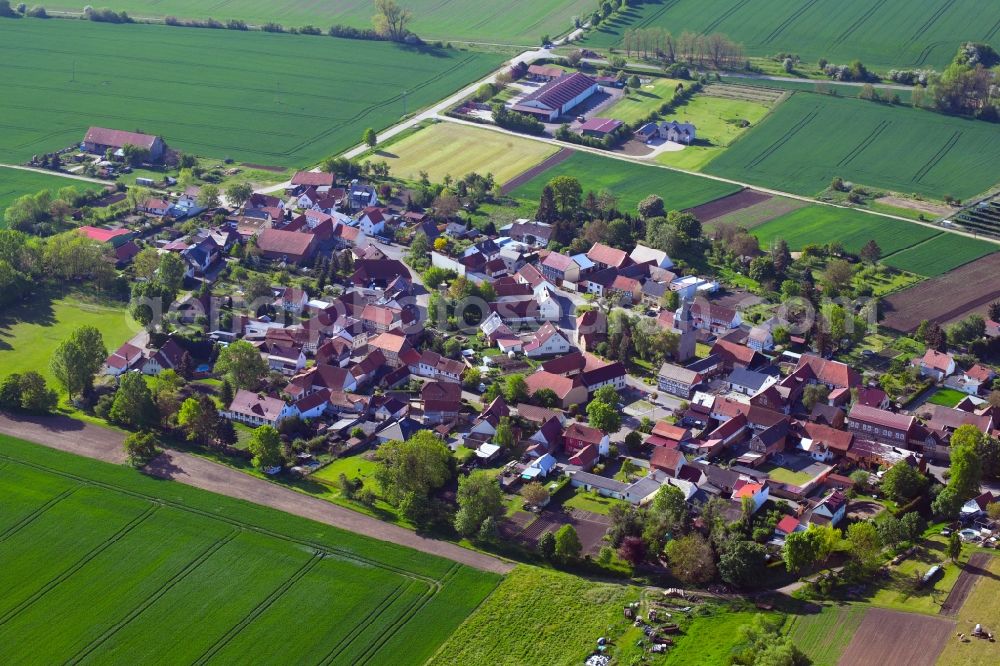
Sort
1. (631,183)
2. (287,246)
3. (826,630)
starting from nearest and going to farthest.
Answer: (826,630) < (287,246) < (631,183)

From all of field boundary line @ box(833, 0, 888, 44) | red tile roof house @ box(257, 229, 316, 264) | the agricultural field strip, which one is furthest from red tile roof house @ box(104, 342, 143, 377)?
field boundary line @ box(833, 0, 888, 44)

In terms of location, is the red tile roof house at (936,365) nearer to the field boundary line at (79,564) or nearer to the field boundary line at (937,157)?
the field boundary line at (937,157)

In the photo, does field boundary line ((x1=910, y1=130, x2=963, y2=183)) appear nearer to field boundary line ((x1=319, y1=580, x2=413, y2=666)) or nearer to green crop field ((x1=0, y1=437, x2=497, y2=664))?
green crop field ((x1=0, y1=437, x2=497, y2=664))

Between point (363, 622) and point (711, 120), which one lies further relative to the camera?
point (711, 120)

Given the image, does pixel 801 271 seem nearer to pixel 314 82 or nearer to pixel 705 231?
pixel 705 231

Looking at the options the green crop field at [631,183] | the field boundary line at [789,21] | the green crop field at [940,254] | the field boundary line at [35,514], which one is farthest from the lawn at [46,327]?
the field boundary line at [789,21]

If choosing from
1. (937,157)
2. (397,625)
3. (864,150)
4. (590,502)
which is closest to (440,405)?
(590,502)

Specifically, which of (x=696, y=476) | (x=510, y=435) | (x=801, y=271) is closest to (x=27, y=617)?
(x=510, y=435)

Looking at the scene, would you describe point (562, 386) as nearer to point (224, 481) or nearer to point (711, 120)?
point (224, 481)
